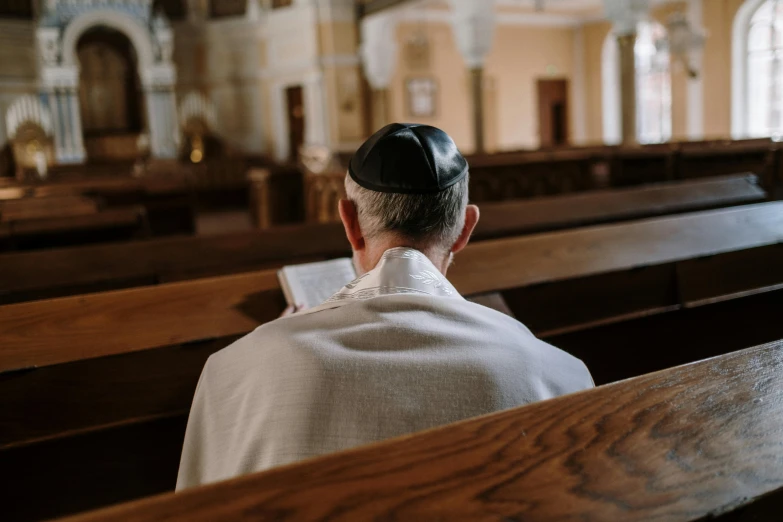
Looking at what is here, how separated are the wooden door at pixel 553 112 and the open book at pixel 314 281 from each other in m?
14.5

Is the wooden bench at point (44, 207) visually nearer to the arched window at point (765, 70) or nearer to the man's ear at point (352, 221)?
the man's ear at point (352, 221)

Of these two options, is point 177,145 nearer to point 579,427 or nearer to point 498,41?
point 498,41

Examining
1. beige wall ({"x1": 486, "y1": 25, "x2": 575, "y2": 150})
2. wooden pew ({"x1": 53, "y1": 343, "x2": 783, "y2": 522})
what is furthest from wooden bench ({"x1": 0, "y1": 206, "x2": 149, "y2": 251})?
beige wall ({"x1": 486, "y1": 25, "x2": 575, "y2": 150})

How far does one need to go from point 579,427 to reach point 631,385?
15cm

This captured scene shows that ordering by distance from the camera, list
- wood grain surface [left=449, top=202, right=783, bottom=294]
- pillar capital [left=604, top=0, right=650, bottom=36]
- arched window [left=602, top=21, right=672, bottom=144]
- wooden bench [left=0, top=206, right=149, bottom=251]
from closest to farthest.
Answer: wood grain surface [left=449, top=202, right=783, bottom=294] < wooden bench [left=0, top=206, right=149, bottom=251] < pillar capital [left=604, top=0, right=650, bottom=36] < arched window [left=602, top=21, right=672, bottom=144]

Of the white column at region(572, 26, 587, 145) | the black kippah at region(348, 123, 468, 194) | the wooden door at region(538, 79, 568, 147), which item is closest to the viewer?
the black kippah at region(348, 123, 468, 194)

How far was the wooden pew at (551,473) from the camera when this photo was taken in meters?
0.65

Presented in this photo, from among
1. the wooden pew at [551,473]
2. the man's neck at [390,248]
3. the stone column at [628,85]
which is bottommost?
the wooden pew at [551,473]

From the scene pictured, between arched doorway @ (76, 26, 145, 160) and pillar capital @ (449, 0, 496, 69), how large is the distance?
7.55 meters

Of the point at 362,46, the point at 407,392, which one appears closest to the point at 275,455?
the point at 407,392

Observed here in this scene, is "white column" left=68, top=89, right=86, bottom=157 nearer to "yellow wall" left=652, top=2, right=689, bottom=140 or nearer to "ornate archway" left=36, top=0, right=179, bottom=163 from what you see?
"ornate archway" left=36, top=0, right=179, bottom=163

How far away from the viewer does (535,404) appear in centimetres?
86

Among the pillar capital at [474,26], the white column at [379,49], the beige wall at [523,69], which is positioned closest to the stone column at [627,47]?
the pillar capital at [474,26]

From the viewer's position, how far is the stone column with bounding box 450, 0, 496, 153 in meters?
9.41
